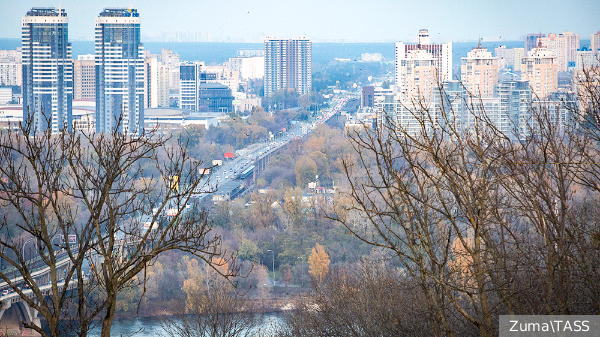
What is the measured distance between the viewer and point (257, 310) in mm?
9852

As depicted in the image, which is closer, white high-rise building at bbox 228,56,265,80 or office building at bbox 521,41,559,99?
office building at bbox 521,41,559,99

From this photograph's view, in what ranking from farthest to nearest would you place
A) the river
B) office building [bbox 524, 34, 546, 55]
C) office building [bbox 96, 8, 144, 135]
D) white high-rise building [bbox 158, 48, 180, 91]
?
white high-rise building [bbox 158, 48, 180, 91], office building [bbox 524, 34, 546, 55], office building [bbox 96, 8, 144, 135], the river

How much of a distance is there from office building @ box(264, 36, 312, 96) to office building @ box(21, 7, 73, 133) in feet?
58.6

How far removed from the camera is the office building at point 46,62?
1030 inches

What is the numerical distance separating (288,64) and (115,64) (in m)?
17.1

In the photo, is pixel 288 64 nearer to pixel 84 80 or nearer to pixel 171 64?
pixel 171 64

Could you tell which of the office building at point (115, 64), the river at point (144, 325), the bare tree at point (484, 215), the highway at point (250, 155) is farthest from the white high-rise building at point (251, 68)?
the bare tree at point (484, 215)

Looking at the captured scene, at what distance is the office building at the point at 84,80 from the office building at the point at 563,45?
75.4ft

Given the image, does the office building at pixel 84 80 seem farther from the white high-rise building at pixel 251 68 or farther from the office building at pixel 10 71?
the white high-rise building at pixel 251 68

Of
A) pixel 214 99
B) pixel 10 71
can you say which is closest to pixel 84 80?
pixel 10 71

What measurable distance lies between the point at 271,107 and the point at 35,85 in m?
13.6

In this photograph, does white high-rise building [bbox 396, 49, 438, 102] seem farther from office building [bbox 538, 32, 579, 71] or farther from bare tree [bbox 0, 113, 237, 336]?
bare tree [bbox 0, 113, 237, 336]

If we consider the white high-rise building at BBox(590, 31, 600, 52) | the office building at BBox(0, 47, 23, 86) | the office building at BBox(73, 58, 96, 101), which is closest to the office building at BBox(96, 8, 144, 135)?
the office building at BBox(73, 58, 96, 101)

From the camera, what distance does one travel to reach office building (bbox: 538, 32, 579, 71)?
108 feet
